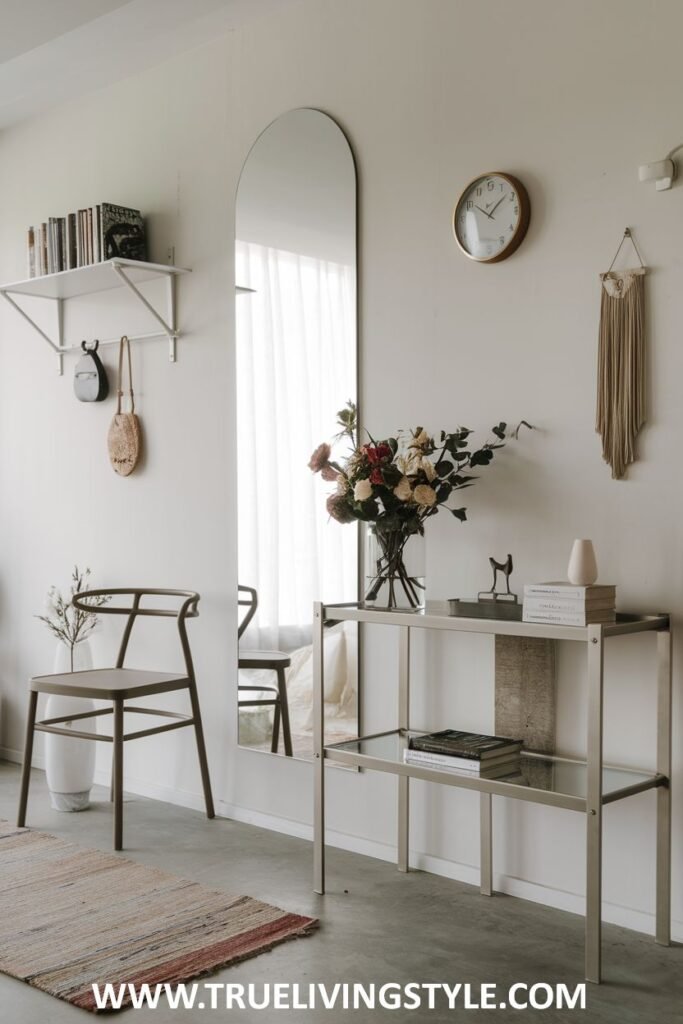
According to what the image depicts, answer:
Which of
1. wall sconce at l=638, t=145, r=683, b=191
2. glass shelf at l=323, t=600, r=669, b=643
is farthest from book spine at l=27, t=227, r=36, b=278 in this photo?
wall sconce at l=638, t=145, r=683, b=191

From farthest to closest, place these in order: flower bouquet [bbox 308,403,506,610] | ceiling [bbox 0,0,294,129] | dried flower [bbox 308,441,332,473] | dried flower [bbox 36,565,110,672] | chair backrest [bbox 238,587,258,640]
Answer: dried flower [bbox 36,565,110,672] → chair backrest [bbox 238,587,258,640] → ceiling [bbox 0,0,294,129] → dried flower [bbox 308,441,332,473] → flower bouquet [bbox 308,403,506,610]

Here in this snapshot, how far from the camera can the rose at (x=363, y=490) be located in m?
2.79

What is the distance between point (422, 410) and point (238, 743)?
4.42ft

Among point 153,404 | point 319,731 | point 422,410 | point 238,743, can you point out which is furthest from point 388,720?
point 153,404

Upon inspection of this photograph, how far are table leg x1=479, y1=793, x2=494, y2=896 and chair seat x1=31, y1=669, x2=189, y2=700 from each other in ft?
3.65

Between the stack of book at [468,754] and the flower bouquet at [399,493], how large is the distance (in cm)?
39

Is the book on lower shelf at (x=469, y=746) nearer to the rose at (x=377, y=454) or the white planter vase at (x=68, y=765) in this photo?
the rose at (x=377, y=454)

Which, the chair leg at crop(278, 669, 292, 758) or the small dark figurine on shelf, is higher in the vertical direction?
the small dark figurine on shelf

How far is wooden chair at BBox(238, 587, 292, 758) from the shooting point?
348 cm

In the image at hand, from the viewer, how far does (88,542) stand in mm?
4219

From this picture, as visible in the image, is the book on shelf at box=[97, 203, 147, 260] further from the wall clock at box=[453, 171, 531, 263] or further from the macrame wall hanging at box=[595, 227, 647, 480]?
the macrame wall hanging at box=[595, 227, 647, 480]

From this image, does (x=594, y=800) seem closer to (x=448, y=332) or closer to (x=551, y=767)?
(x=551, y=767)

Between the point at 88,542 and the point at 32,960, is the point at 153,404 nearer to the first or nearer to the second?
the point at 88,542

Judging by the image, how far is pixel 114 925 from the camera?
8.59 ft
